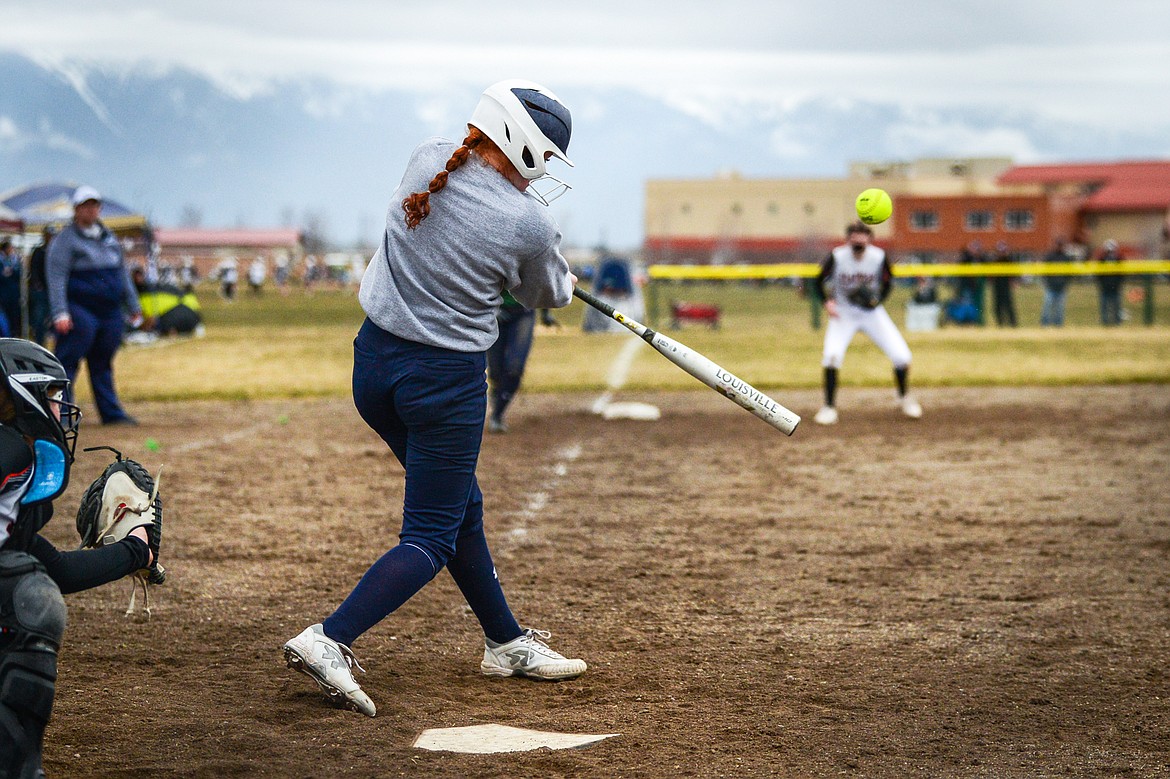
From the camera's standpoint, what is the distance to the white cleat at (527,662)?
4938 millimetres

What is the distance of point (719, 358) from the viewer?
69.6 feet

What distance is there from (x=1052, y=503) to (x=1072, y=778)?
17.3 ft

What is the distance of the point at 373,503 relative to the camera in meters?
8.84

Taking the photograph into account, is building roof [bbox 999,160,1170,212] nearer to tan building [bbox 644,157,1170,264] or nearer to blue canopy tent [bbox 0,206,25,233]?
tan building [bbox 644,157,1170,264]

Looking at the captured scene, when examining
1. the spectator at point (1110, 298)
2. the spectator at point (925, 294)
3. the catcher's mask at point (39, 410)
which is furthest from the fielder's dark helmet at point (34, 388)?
the spectator at point (1110, 298)

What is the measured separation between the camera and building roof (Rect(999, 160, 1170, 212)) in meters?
92.7

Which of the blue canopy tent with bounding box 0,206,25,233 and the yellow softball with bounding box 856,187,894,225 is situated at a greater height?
the yellow softball with bounding box 856,187,894,225

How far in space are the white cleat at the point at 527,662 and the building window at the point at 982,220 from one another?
306 feet

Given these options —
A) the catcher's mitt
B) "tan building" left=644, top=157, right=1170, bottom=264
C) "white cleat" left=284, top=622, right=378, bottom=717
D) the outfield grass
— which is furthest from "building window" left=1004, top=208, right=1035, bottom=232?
the catcher's mitt

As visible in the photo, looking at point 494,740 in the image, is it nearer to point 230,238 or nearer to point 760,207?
point 760,207

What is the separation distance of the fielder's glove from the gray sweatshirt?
8.99 metres

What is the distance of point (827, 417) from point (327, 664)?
9334 mm

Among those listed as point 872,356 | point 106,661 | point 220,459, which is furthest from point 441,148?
point 872,356

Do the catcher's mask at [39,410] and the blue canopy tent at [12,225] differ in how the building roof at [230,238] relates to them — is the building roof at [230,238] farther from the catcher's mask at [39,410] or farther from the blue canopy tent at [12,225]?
the catcher's mask at [39,410]
